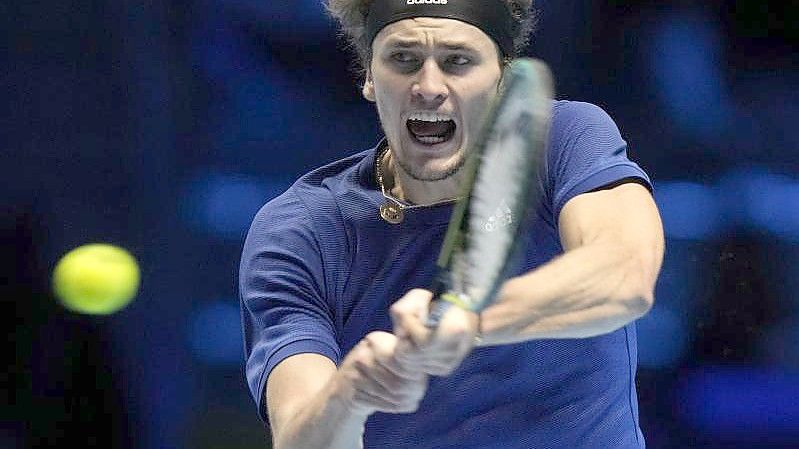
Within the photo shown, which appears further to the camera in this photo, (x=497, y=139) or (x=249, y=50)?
(x=249, y=50)

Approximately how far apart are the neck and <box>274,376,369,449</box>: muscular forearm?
468 millimetres

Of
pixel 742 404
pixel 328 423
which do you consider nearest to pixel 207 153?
pixel 742 404

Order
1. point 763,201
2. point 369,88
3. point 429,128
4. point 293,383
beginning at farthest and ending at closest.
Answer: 1. point 763,201
2. point 369,88
3. point 429,128
4. point 293,383

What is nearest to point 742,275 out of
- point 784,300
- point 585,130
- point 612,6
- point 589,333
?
point 784,300

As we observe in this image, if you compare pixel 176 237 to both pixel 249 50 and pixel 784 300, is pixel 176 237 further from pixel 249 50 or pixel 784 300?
pixel 784 300

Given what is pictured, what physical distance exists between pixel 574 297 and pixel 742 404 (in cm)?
175

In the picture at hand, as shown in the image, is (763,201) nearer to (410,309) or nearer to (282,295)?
(282,295)

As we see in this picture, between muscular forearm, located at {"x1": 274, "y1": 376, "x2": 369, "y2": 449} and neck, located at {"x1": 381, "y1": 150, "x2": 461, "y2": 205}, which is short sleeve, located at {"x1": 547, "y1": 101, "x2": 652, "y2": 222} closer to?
neck, located at {"x1": 381, "y1": 150, "x2": 461, "y2": 205}

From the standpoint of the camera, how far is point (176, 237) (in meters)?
3.16

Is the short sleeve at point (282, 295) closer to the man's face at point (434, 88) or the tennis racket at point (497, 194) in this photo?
the man's face at point (434, 88)

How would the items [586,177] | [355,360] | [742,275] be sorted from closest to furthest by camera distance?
1. [355,360]
2. [586,177]
3. [742,275]

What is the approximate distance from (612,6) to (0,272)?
1661 millimetres

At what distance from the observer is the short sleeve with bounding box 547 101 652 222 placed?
1.74 metres

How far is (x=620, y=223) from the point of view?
1596 mm
